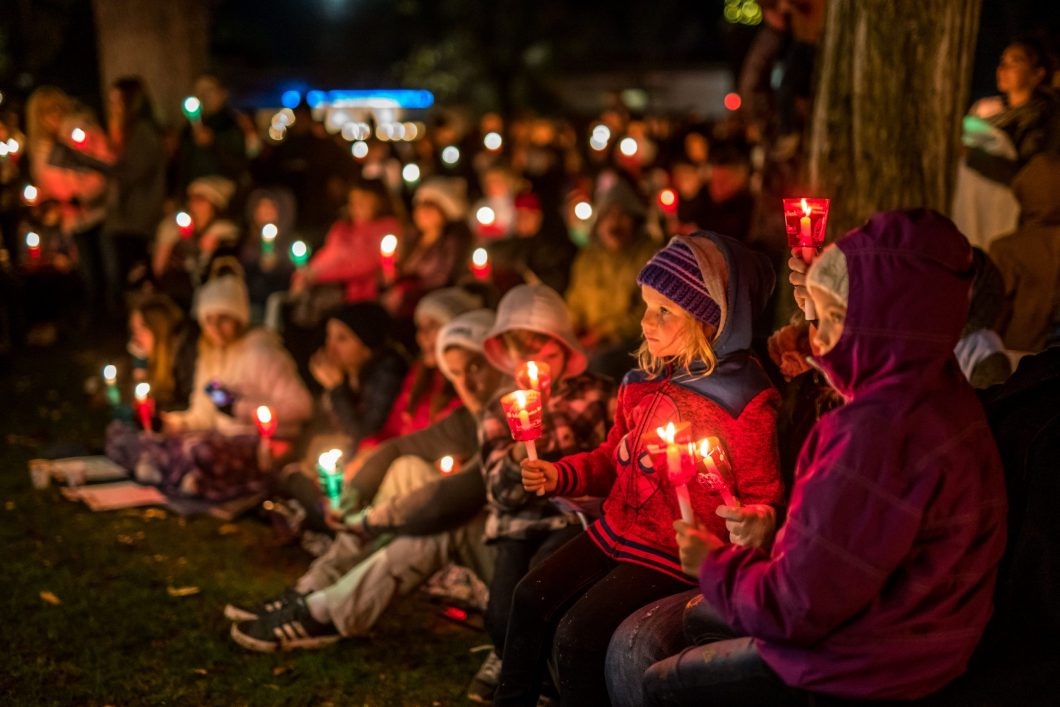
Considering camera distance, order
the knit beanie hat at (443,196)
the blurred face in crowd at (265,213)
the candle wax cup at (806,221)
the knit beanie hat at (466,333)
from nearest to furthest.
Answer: the candle wax cup at (806,221)
the knit beanie hat at (466,333)
the knit beanie hat at (443,196)
the blurred face in crowd at (265,213)

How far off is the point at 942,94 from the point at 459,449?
286 centimetres

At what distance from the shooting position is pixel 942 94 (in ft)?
18.6

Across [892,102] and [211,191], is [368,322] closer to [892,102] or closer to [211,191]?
[892,102]

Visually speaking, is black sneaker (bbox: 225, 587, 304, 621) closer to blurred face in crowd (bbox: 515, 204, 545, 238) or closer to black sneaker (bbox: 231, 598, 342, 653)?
black sneaker (bbox: 231, 598, 342, 653)

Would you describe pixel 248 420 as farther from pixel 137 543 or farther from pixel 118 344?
pixel 118 344

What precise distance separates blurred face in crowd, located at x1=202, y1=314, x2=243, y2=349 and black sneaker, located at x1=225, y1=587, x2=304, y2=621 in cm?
229

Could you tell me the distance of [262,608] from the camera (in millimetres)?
5227

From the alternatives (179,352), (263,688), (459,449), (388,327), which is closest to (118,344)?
(179,352)

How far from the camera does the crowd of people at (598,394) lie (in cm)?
268

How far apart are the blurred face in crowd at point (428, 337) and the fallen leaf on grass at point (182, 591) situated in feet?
5.32

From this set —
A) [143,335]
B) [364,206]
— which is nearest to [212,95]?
[364,206]

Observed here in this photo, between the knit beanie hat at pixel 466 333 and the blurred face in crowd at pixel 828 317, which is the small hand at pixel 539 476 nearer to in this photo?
the blurred face in crowd at pixel 828 317

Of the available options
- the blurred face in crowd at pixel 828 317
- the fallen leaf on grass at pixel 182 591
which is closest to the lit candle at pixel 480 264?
the fallen leaf on grass at pixel 182 591

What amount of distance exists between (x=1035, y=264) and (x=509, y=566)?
9.36ft
